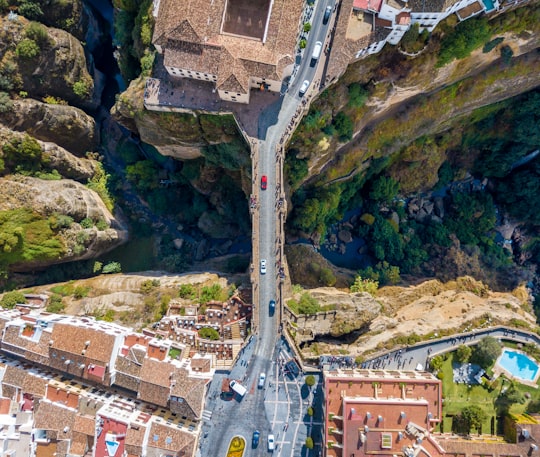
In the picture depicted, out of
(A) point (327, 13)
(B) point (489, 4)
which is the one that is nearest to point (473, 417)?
(B) point (489, 4)

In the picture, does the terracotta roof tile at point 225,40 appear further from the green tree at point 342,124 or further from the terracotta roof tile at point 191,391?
the terracotta roof tile at point 191,391

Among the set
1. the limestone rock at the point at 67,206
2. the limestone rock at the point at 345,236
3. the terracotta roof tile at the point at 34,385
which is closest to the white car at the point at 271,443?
the terracotta roof tile at the point at 34,385

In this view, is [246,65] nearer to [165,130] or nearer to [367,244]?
[165,130]

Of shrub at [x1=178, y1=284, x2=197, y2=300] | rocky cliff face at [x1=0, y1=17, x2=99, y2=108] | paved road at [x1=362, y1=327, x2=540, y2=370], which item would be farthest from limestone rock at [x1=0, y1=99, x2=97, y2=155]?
paved road at [x1=362, y1=327, x2=540, y2=370]

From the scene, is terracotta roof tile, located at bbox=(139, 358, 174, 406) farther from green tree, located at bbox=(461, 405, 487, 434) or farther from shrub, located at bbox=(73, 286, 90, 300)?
green tree, located at bbox=(461, 405, 487, 434)

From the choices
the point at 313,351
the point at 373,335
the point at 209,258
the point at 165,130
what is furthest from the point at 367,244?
the point at 165,130
